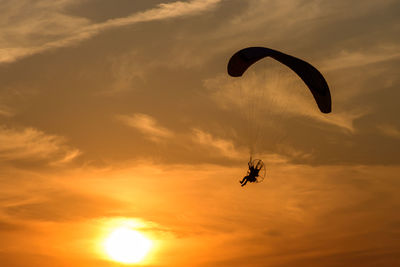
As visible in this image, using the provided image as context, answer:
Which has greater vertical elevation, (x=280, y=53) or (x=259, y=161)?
(x=280, y=53)

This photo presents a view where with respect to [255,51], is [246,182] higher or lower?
lower

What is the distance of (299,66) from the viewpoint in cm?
11906

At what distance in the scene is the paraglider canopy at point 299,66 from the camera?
11831 cm

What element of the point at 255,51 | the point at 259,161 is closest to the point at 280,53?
the point at 255,51

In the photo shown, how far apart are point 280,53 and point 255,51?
2271 mm

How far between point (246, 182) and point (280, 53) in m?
12.2

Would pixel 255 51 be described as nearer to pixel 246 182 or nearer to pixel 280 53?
pixel 280 53

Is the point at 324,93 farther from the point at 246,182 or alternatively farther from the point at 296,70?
the point at 246,182

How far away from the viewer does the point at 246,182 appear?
392 ft

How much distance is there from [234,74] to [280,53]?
18.6 feet

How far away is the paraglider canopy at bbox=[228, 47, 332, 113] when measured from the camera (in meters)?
118

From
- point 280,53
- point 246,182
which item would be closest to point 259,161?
point 246,182

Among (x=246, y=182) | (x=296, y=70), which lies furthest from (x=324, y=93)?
(x=246, y=182)

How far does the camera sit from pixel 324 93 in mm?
119250
